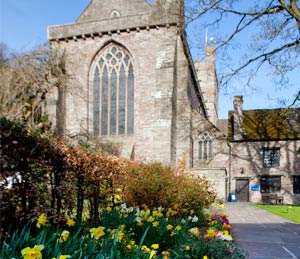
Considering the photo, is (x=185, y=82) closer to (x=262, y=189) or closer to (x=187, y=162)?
(x=187, y=162)

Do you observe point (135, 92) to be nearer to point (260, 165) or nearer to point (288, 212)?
point (288, 212)

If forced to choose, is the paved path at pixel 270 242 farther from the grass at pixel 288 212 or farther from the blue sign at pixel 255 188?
the blue sign at pixel 255 188

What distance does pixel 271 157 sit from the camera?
2658cm

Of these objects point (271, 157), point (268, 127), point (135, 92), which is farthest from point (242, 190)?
point (135, 92)

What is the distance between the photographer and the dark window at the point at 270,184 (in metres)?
26.2

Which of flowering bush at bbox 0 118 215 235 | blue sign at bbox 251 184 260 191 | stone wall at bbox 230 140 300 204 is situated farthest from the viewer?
blue sign at bbox 251 184 260 191

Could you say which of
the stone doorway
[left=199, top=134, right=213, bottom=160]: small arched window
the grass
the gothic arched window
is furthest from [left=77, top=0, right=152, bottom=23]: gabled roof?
the stone doorway

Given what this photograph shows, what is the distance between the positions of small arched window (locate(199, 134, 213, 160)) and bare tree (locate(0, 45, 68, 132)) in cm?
1184

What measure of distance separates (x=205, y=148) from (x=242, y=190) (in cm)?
776

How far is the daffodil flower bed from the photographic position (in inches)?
105

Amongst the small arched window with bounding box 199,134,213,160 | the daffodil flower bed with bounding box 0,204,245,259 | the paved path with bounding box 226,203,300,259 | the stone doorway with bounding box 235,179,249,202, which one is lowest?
the stone doorway with bounding box 235,179,249,202

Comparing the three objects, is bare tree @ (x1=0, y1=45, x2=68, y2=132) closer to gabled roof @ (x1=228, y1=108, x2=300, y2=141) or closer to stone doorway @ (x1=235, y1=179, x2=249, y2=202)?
gabled roof @ (x1=228, y1=108, x2=300, y2=141)

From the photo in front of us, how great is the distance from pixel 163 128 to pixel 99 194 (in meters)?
12.9

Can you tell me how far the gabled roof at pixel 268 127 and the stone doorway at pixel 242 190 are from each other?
423 centimetres
